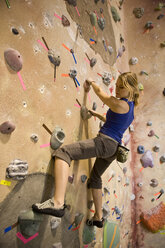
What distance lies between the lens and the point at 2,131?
3.39 feet

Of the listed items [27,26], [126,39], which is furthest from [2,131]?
[126,39]

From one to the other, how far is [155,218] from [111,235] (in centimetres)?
81

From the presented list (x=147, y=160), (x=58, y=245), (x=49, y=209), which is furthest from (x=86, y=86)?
(x=147, y=160)

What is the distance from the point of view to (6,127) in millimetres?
1036

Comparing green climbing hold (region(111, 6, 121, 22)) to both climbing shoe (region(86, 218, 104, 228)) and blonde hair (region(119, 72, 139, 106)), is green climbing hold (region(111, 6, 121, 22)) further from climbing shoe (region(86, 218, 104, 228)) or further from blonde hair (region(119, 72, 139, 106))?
climbing shoe (region(86, 218, 104, 228))

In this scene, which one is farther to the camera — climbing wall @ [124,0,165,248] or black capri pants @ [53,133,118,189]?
climbing wall @ [124,0,165,248]

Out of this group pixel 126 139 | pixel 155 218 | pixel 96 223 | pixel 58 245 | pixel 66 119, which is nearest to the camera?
pixel 58 245

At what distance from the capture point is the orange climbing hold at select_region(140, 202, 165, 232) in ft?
8.36

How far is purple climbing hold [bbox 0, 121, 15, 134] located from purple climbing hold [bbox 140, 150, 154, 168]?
2.17m

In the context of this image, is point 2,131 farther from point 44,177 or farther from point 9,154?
point 44,177

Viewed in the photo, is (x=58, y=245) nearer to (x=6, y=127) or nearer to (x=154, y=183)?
(x=6, y=127)

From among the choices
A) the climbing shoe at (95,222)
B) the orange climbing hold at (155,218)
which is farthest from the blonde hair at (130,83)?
the orange climbing hold at (155,218)

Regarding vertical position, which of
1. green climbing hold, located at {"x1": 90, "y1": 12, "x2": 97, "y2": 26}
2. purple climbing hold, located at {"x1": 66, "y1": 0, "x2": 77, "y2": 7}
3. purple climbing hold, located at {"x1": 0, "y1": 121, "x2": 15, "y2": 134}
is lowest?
purple climbing hold, located at {"x1": 0, "y1": 121, "x2": 15, "y2": 134}

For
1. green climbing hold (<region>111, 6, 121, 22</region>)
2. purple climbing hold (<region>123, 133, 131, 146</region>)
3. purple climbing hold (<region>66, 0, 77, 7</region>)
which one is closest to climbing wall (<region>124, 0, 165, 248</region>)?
purple climbing hold (<region>123, 133, 131, 146</region>)
